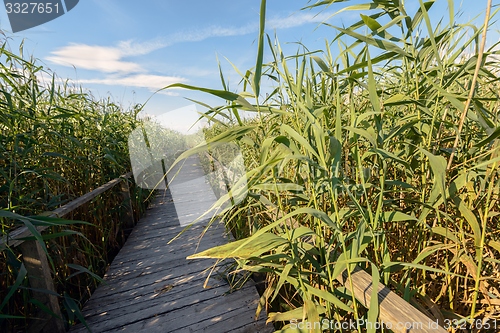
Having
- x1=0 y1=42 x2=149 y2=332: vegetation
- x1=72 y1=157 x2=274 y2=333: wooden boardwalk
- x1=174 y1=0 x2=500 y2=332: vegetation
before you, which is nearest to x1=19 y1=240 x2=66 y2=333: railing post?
x1=0 y1=42 x2=149 y2=332: vegetation

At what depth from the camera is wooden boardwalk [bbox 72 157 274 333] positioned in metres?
1.45

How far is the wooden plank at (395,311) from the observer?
21.0 inches

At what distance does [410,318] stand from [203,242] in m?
2.30

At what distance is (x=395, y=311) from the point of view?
60cm

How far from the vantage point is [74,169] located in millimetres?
2178

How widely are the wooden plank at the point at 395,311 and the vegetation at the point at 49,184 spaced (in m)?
1.04

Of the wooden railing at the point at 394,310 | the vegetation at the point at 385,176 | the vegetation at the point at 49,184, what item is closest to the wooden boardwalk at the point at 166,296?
the vegetation at the point at 49,184

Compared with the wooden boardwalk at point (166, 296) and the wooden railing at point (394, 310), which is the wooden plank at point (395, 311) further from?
the wooden boardwalk at point (166, 296)

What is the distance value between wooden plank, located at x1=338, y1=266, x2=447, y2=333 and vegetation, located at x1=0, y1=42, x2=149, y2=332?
1045 mm

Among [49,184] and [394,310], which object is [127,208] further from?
[394,310]

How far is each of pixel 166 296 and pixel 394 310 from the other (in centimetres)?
159

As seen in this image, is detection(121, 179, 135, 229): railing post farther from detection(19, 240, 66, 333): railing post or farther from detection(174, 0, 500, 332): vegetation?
detection(174, 0, 500, 332): vegetation

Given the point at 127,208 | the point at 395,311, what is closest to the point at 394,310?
the point at 395,311

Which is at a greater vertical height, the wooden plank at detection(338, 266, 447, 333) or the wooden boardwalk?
the wooden plank at detection(338, 266, 447, 333)
